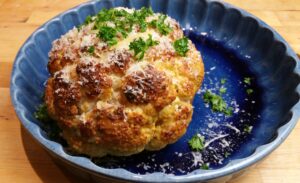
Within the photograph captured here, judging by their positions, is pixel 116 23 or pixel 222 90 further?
pixel 222 90

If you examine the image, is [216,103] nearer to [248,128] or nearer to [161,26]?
[248,128]

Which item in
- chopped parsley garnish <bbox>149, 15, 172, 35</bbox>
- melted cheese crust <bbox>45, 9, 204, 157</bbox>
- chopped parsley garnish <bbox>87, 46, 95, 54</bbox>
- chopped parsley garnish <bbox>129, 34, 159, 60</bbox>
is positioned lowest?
melted cheese crust <bbox>45, 9, 204, 157</bbox>

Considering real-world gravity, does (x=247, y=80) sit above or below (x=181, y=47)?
below

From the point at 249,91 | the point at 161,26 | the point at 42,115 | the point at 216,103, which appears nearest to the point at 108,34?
the point at 161,26

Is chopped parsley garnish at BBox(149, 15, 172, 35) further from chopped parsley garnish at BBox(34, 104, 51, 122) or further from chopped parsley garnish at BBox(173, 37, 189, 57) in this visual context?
chopped parsley garnish at BBox(34, 104, 51, 122)

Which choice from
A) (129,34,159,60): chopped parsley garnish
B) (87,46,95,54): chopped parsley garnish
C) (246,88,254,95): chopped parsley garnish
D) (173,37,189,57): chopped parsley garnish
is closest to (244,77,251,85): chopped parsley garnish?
(246,88,254,95): chopped parsley garnish

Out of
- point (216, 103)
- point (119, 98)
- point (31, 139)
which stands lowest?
point (31, 139)
